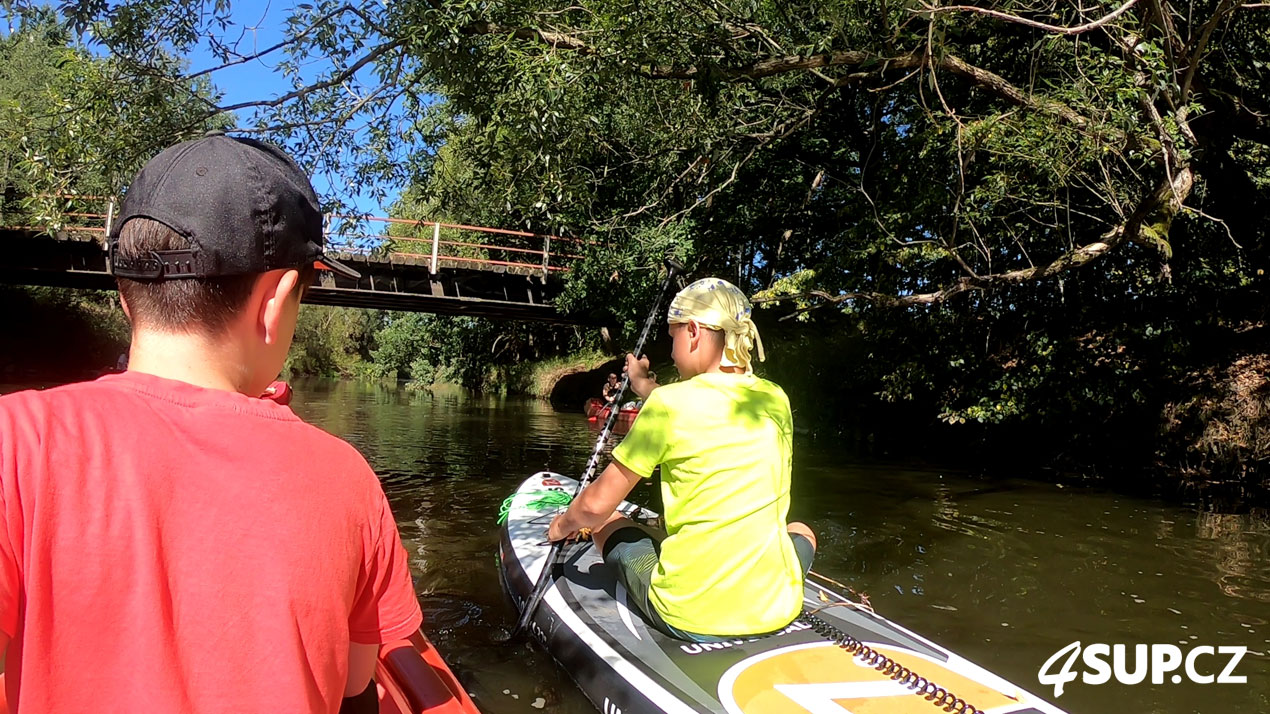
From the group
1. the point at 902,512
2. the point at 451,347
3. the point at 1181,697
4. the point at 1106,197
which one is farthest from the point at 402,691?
the point at 451,347

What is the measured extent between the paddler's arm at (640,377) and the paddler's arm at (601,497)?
0.79m

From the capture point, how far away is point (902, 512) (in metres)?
9.27

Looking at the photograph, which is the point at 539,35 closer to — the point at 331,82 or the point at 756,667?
the point at 331,82

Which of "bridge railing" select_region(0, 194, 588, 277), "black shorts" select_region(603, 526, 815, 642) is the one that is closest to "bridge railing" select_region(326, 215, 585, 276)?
"bridge railing" select_region(0, 194, 588, 277)

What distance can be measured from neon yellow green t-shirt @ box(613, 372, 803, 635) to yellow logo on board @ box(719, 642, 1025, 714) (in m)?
0.23

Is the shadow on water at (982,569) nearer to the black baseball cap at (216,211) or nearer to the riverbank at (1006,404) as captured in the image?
the riverbank at (1006,404)

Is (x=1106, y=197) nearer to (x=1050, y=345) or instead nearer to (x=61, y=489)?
(x=1050, y=345)

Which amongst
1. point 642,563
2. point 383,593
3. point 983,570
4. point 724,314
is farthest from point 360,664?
point 983,570

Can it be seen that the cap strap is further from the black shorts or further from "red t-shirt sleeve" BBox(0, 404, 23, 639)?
the black shorts

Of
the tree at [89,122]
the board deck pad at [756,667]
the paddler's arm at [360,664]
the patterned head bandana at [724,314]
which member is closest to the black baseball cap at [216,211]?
the paddler's arm at [360,664]

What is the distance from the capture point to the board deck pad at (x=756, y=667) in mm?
2975

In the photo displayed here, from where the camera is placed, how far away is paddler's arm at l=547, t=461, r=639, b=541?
323 cm

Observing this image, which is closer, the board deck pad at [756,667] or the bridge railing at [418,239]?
the board deck pad at [756,667]

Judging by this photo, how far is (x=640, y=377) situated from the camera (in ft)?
13.9
